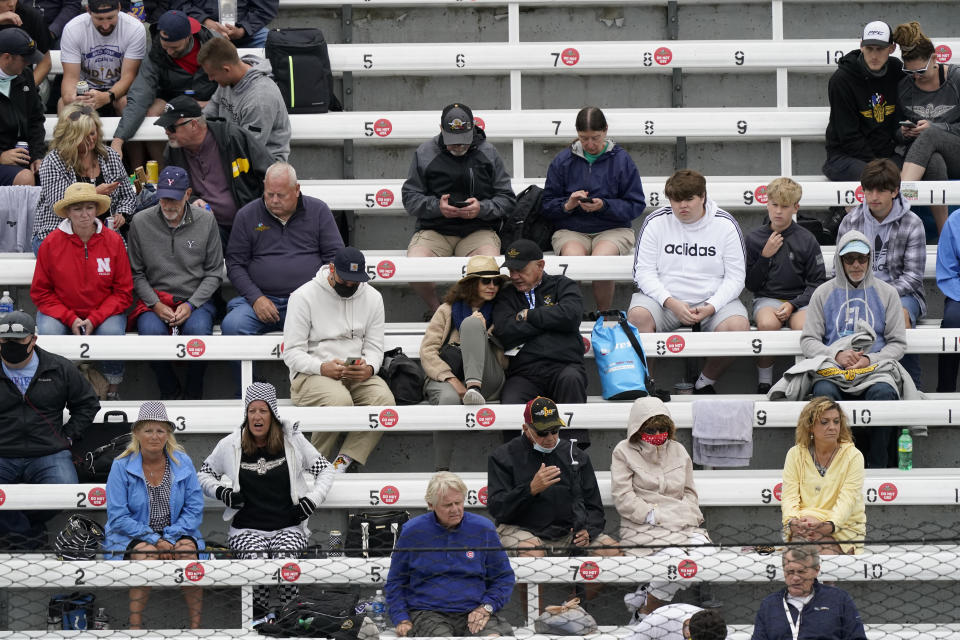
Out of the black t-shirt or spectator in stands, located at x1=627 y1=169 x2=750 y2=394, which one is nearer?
the black t-shirt

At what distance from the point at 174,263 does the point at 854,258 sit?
3.46 metres

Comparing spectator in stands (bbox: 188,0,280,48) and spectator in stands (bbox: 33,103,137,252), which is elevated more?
spectator in stands (bbox: 188,0,280,48)

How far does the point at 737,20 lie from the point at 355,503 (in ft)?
15.3

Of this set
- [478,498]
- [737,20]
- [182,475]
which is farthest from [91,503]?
[737,20]

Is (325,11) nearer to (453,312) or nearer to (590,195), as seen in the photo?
(590,195)

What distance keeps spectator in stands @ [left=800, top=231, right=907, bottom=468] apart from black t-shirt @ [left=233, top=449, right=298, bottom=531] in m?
2.61

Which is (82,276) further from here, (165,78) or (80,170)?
(165,78)

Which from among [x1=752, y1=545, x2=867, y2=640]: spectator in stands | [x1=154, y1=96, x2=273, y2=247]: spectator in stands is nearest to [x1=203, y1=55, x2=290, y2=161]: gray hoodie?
[x1=154, y1=96, x2=273, y2=247]: spectator in stands

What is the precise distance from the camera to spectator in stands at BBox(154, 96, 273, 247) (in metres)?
7.91

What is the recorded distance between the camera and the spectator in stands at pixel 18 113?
8.23 meters

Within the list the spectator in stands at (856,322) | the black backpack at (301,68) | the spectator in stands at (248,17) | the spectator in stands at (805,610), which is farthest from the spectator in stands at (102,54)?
the spectator in stands at (805,610)

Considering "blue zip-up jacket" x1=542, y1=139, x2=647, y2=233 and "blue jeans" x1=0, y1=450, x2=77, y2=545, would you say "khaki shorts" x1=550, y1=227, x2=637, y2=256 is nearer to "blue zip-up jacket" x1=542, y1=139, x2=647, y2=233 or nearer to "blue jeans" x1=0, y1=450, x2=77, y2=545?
"blue zip-up jacket" x1=542, y1=139, x2=647, y2=233

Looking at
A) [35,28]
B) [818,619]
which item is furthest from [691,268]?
[35,28]

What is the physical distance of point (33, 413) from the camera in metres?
6.64
